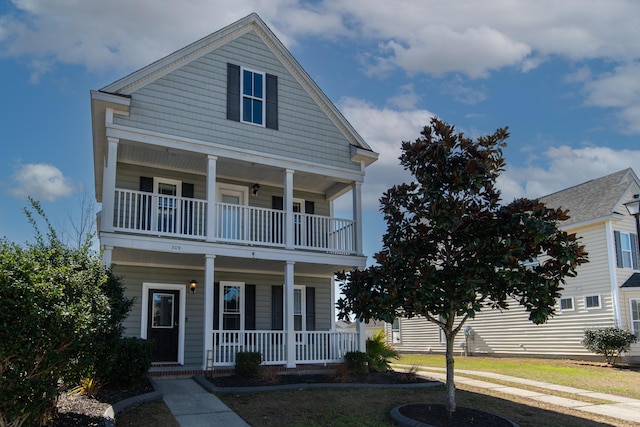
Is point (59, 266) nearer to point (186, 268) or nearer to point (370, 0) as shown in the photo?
point (186, 268)

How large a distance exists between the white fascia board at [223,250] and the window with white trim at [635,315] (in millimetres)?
11558

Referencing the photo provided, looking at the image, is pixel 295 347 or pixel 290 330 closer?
pixel 290 330

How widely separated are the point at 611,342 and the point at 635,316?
6.37 feet

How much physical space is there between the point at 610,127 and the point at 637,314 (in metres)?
7.19

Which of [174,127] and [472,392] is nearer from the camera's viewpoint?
[472,392]

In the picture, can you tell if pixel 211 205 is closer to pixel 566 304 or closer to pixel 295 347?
pixel 295 347

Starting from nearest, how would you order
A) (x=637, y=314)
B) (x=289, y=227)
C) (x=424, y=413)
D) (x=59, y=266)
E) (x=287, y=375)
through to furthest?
1. (x=59, y=266)
2. (x=424, y=413)
3. (x=287, y=375)
4. (x=289, y=227)
5. (x=637, y=314)

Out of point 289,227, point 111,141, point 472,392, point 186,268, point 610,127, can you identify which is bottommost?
point 472,392

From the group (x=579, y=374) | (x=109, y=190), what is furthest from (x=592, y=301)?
(x=109, y=190)

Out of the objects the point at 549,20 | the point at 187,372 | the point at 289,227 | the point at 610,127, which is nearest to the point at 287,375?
the point at 187,372

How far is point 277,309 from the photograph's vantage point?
15844 millimetres

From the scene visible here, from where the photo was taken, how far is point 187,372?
11969mm

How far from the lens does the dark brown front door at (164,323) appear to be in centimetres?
1395

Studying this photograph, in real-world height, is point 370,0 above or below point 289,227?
above
